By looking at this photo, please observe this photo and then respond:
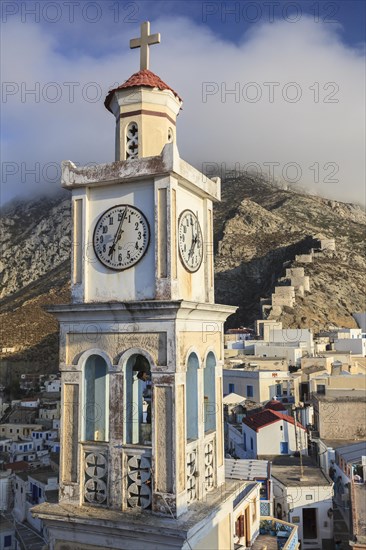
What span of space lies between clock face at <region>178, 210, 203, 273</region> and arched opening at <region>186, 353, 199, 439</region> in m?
1.38

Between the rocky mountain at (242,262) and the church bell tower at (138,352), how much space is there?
2440 inches

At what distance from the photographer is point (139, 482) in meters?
7.22

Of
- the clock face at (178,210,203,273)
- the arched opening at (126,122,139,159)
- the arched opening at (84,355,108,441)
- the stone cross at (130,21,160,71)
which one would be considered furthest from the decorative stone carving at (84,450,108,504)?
the stone cross at (130,21,160,71)

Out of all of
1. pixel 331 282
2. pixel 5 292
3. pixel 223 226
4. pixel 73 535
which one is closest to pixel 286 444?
pixel 73 535

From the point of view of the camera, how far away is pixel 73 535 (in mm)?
7230

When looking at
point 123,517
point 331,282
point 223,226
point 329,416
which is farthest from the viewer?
point 223,226

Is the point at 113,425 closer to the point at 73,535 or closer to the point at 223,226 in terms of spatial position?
the point at 73,535

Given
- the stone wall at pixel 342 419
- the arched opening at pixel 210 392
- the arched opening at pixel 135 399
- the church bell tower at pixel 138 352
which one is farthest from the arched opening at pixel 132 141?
the stone wall at pixel 342 419

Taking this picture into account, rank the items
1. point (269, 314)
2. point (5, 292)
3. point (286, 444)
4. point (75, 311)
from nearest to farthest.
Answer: point (75, 311) < point (286, 444) < point (269, 314) < point (5, 292)

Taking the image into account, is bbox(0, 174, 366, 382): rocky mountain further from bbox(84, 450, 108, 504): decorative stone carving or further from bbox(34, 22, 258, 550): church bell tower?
bbox(84, 450, 108, 504): decorative stone carving

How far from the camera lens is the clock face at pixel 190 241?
784 cm

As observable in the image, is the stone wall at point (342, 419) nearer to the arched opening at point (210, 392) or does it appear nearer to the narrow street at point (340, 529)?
the narrow street at point (340, 529)

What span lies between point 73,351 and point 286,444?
21.4 meters

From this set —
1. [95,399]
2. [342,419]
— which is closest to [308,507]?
[342,419]
